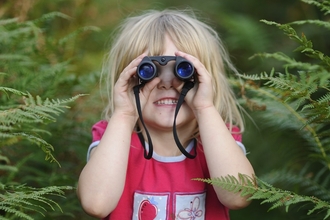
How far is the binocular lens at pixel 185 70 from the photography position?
2107mm

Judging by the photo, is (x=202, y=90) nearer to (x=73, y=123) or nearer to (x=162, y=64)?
(x=162, y=64)

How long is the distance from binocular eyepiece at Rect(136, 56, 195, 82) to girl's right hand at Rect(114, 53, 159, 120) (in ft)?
0.22

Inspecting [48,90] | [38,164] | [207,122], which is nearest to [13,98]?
[48,90]

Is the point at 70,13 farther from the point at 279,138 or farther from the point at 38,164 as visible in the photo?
the point at 279,138

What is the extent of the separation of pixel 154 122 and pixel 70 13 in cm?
256

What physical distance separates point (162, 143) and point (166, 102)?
0.21 m

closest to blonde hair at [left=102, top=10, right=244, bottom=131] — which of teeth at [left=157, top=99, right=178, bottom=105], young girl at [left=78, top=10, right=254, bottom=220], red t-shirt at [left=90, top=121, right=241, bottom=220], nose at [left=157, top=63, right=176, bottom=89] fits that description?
young girl at [left=78, top=10, right=254, bottom=220]

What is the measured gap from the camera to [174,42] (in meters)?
2.30

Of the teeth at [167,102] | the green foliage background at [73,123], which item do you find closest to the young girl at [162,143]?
→ the teeth at [167,102]

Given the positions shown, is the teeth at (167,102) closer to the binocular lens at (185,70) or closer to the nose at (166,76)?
the nose at (166,76)

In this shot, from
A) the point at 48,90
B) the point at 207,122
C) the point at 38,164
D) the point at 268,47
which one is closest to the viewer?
the point at 207,122

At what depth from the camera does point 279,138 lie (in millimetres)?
3086

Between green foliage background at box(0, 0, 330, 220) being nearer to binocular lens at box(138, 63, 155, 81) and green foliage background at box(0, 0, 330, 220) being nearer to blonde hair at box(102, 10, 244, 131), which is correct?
blonde hair at box(102, 10, 244, 131)

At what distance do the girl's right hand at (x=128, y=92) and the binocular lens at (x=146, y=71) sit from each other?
63mm
